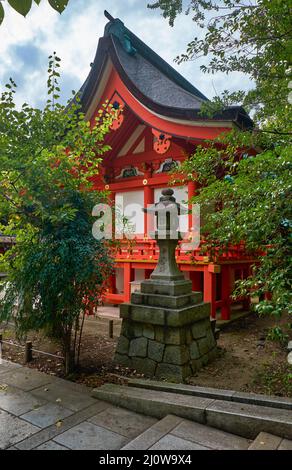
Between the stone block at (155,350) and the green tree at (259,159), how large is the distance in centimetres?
129

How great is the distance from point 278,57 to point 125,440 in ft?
15.0

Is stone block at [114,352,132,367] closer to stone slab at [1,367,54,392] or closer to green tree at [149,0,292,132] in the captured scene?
stone slab at [1,367,54,392]

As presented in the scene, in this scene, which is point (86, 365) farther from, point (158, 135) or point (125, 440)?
point (158, 135)

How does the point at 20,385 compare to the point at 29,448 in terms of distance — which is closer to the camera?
the point at 29,448

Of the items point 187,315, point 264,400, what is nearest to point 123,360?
point 187,315

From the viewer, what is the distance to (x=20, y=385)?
3498mm

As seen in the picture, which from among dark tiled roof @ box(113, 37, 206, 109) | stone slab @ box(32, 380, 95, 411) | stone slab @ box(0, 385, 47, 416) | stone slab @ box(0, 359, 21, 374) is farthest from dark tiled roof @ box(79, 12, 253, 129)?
stone slab @ box(0, 359, 21, 374)

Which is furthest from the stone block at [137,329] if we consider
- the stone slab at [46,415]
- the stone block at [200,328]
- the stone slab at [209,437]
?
the stone slab at [209,437]

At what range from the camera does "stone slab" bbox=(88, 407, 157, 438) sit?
8.45 feet

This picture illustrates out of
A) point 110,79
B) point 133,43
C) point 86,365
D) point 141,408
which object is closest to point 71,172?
point 86,365

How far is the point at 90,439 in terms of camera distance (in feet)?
7.89

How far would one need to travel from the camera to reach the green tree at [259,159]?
285 centimetres

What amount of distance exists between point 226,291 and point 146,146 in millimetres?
4168

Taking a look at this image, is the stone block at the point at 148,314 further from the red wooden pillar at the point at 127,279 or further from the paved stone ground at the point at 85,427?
the red wooden pillar at the point at 127,279
